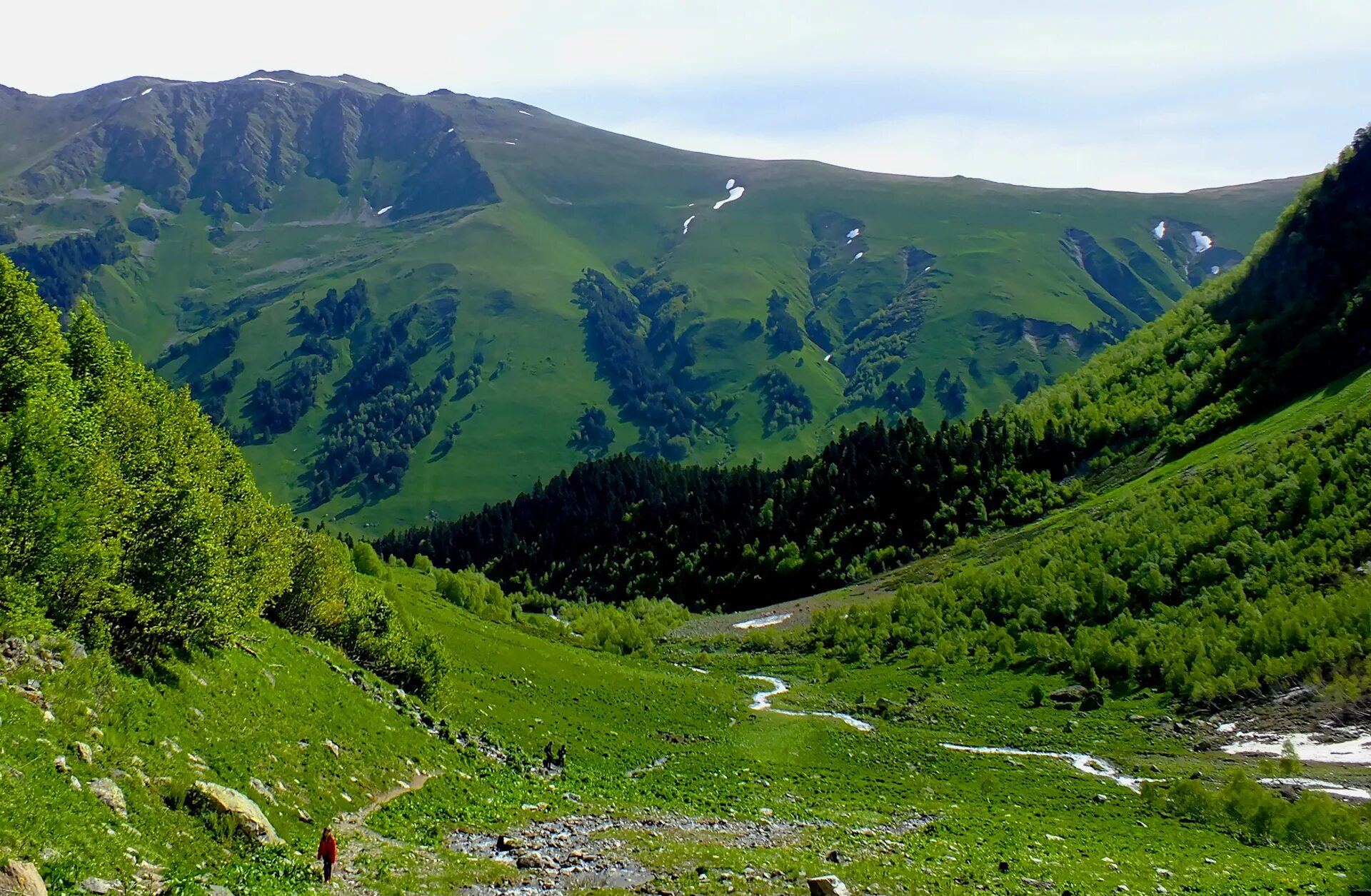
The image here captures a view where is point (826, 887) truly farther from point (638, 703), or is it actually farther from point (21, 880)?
point (638, 703)

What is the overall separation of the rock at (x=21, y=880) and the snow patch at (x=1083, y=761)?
52.9 meters

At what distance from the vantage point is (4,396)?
40.2 m

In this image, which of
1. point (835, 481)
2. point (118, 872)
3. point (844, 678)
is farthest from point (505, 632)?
point (835, 481)

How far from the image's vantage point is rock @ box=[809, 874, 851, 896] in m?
25.9

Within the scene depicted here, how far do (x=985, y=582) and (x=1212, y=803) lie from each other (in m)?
72.9

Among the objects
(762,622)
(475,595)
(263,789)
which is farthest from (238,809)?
(762,622)

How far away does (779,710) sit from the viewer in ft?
278

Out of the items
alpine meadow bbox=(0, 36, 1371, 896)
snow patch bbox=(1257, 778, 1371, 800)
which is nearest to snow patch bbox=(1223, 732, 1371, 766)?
alpine meadow bbox=(0, 36, 1371, 896)

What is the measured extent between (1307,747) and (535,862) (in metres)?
54.0

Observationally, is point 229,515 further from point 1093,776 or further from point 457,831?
point 1093,776

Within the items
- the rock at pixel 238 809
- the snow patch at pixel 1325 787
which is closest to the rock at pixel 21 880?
the rock at pixel 238 809

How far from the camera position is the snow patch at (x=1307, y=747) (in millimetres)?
56250

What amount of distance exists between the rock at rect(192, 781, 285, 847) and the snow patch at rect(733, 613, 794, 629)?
11403 cm

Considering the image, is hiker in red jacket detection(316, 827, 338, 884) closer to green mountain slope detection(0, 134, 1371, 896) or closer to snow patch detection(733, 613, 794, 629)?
green mountain slope detection(0, 134, 1371, 896)
